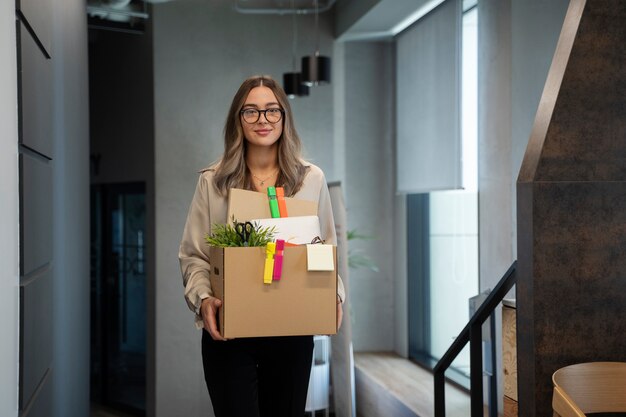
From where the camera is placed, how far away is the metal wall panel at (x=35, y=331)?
6.58ft

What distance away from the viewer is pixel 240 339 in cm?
206

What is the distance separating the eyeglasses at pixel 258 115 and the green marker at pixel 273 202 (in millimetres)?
198

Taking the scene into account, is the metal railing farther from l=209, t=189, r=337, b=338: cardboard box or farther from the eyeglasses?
the eyeglasses

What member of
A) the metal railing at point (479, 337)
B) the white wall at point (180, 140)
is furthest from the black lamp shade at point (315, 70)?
the metal railing at point (479, 337)

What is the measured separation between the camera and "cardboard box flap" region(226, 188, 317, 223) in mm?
2016

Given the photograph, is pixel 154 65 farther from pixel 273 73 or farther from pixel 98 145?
pixel 98 145

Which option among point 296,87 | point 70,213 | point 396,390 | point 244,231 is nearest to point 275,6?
point 296,87

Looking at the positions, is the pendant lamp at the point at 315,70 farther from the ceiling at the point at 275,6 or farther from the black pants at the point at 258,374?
the black pants at the point at 258,374

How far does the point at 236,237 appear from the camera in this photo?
1962mm

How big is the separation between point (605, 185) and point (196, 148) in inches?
166

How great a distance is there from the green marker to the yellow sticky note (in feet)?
0.47

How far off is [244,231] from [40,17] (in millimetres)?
982

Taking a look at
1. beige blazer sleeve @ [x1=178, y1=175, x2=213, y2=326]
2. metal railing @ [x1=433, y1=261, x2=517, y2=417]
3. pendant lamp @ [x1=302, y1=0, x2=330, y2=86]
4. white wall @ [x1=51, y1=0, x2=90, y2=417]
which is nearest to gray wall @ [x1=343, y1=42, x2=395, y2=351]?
pendant lamp @ [x1=302, y1=0, x2=330, y2=86]

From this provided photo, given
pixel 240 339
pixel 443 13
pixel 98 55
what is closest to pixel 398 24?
pixel 443 13
